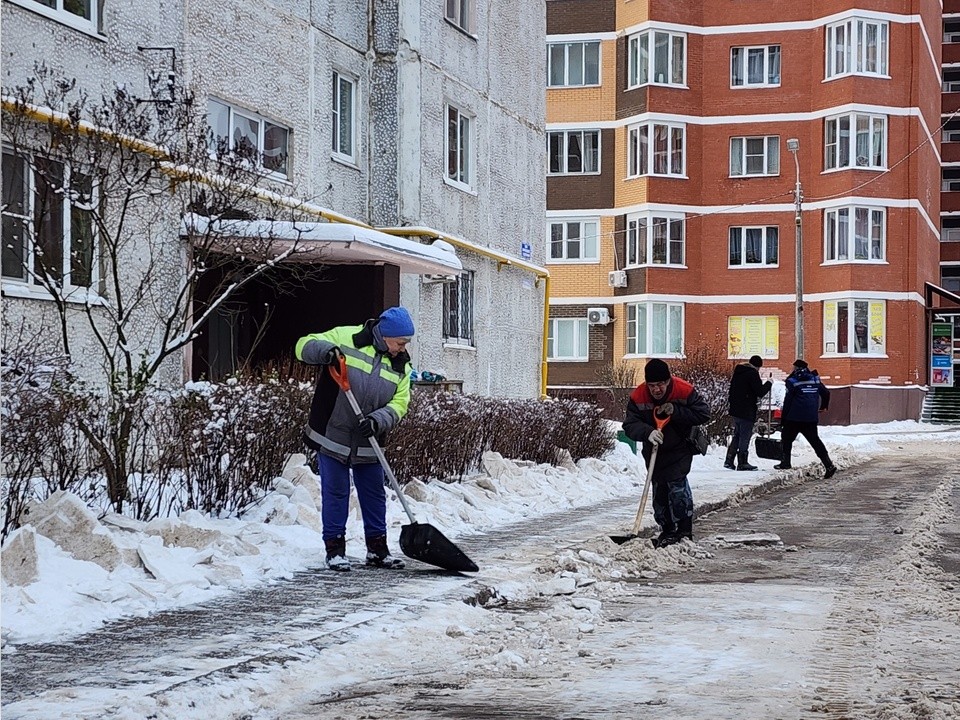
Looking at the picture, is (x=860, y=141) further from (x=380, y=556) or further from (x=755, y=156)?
(x=380, y=556)

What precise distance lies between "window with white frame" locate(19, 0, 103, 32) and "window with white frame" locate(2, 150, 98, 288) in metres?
1.52

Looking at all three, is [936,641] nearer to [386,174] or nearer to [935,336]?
[386,174]

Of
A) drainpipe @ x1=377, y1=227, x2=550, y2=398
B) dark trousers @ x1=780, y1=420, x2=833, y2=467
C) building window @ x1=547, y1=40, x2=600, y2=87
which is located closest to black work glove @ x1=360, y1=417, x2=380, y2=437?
drainpipe @ x1=377, y1=227, x2=550, y2=398

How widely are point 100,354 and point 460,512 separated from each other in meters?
4.22

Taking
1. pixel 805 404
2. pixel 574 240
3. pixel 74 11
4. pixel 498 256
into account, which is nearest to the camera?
pixel 74 11

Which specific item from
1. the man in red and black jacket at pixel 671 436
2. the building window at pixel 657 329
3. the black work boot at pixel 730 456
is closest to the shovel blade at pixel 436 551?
the man in red and black jacket at pixel 671 436

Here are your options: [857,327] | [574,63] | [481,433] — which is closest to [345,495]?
[481,433]

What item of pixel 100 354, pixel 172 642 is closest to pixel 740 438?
pixel 100 354

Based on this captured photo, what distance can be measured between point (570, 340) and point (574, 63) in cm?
931

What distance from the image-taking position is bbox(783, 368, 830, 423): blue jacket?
810 inches

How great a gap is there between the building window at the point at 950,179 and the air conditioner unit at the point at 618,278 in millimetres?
26792

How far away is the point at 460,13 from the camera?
2228cm

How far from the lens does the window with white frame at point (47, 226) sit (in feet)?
39.7

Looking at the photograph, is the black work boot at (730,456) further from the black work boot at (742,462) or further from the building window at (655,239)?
the building window at (655,239)
